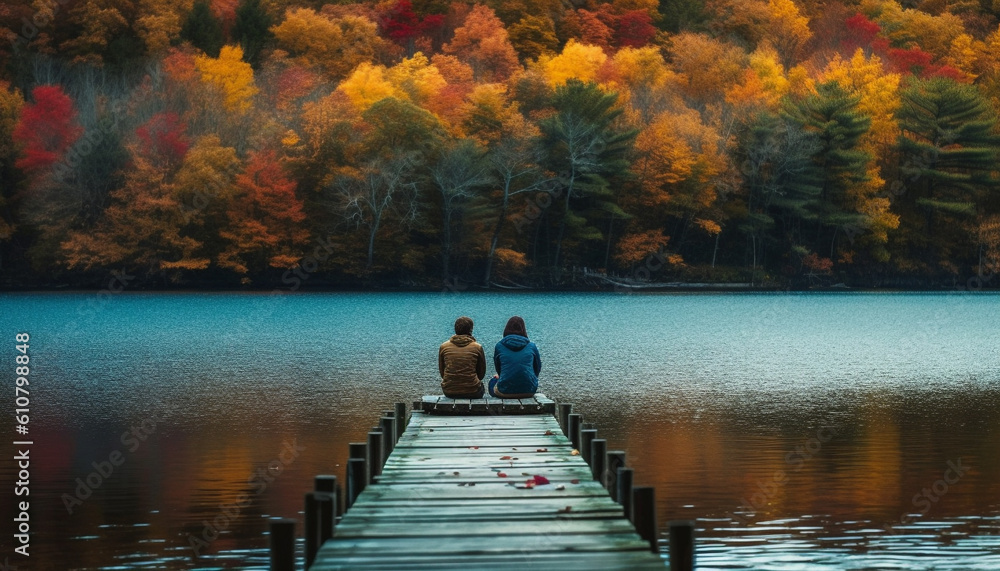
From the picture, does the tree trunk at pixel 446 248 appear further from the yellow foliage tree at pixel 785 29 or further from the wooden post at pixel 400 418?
the wooden post at pixel 400 418

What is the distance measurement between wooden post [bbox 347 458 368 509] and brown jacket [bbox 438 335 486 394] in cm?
485

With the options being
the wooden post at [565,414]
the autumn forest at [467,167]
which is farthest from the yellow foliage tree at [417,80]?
the wooden post at [565,414]

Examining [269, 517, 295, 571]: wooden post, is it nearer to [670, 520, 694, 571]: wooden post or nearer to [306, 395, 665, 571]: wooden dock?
[306, 395, 665, 571]: wooden dock

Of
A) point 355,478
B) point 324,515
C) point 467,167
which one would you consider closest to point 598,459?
point 355,478

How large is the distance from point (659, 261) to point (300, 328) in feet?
118

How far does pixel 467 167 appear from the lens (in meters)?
64.7

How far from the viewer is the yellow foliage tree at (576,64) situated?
86.1 m

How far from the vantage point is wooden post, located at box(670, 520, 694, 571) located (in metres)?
6.93

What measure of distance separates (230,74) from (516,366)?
2761 inches

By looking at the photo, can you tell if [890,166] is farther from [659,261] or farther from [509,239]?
[509,239]

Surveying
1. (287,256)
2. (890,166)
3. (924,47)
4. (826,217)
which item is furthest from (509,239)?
(924,47)

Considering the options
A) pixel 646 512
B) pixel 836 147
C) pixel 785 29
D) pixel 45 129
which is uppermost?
pixel 785 29

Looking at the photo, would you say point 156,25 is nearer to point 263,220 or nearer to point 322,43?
point 322,43

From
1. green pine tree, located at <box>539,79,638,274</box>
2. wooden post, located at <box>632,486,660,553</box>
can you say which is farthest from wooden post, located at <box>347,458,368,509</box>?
green pine tree, located at <box>539,79,638,274</box>
